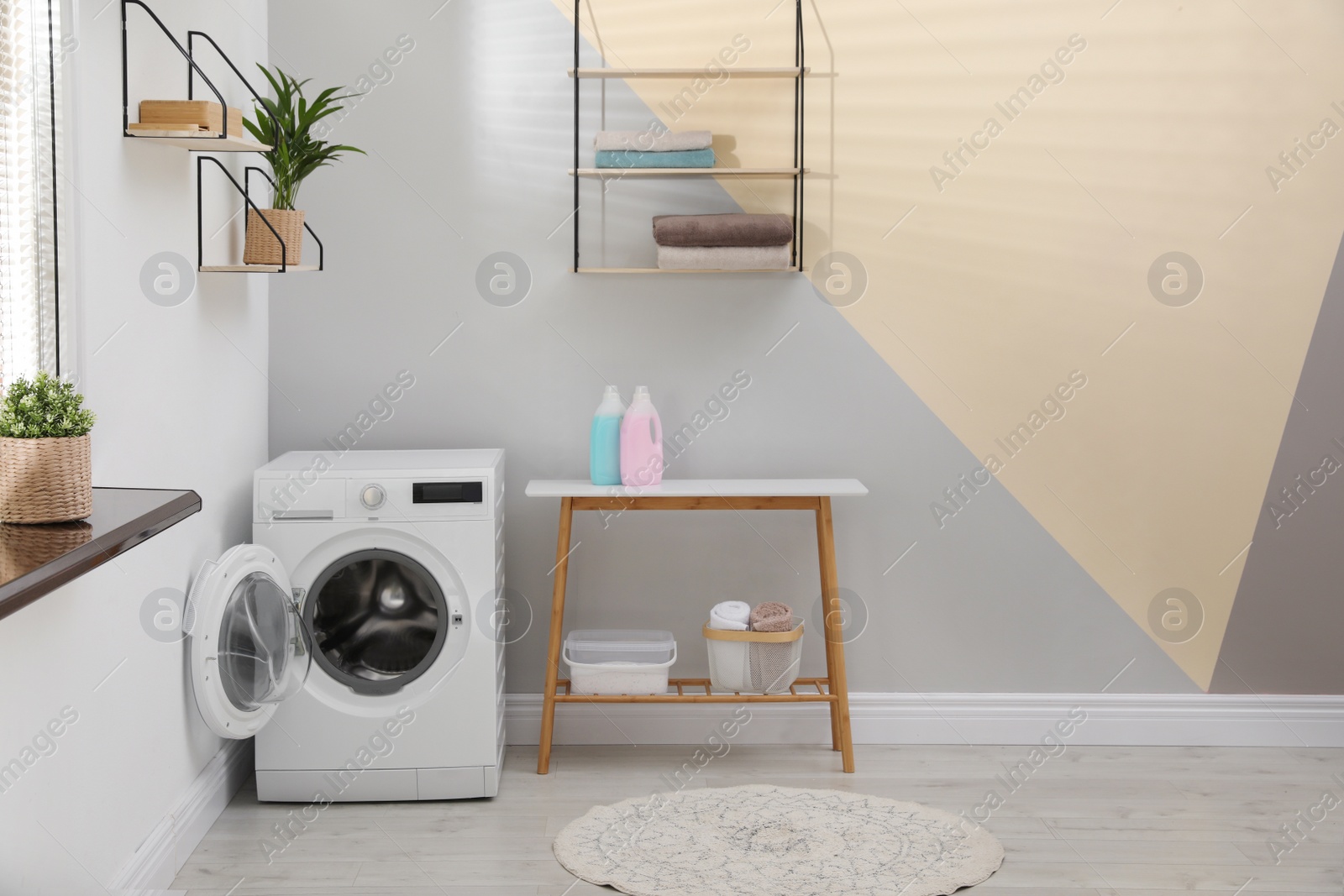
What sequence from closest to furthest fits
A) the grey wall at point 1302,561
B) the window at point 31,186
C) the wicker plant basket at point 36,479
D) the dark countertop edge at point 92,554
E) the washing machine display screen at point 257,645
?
1. the dark countertop edge at point 92,554
2. the wicker plant basket at point 36,479
3. the window at point 31,186
4. the washing machine display screen at point 257,645
5. the grey wall at point 1302,561

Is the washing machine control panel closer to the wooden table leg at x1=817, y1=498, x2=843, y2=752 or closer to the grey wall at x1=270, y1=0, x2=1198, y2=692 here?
the grey wall at x1=270, y1=0, x2=1198, y2=692

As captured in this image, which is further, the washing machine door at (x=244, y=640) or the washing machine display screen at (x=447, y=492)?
the washing machine display screen at (x=447, y=492)

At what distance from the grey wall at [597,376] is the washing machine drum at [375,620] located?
43 centimetres

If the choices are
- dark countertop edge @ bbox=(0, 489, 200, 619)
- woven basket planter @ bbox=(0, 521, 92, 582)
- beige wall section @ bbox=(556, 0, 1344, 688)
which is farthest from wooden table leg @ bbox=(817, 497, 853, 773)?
woven basket planter @ bbox=(0, 521, 92, 582)

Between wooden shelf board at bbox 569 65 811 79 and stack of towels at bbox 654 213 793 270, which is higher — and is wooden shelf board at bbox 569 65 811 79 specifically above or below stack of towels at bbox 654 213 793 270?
above

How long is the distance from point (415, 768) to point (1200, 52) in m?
2.80

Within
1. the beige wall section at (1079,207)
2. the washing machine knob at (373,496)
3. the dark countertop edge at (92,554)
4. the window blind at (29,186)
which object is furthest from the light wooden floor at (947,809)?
the window blind at (29,186)

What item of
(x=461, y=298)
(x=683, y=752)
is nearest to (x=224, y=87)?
(x=461, y=298)

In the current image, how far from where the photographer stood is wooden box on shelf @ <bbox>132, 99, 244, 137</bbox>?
1.99 metres

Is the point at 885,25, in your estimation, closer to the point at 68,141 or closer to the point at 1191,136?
the point at 1191,136

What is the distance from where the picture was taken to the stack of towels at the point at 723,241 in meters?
2.73

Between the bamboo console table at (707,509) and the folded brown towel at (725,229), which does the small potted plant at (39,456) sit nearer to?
the bamboo console table at (707,509)

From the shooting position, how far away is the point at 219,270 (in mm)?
2340

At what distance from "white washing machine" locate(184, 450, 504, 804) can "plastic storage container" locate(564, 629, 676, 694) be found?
0.26 meters
